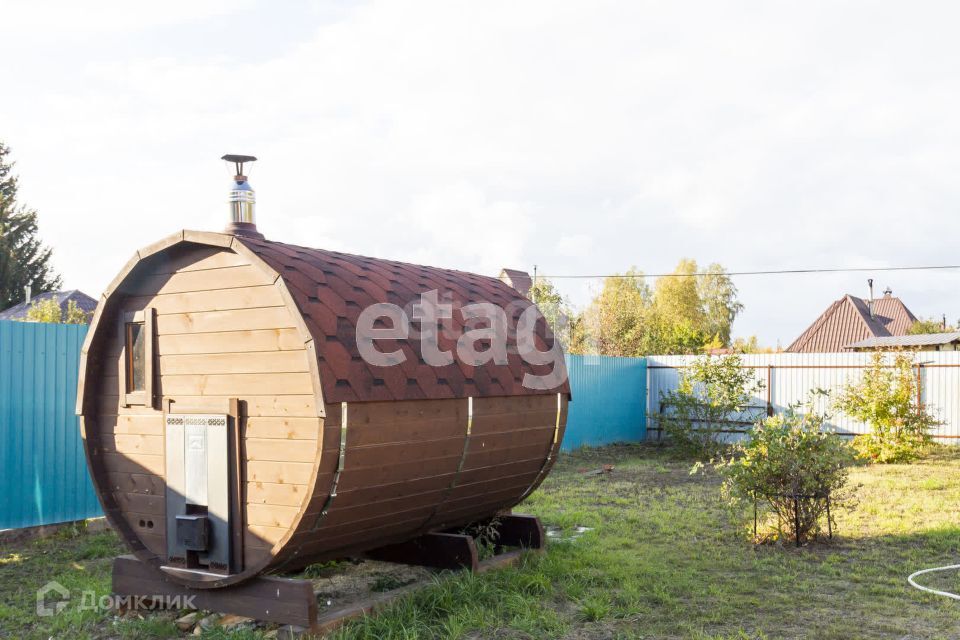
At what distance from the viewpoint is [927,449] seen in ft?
52.9

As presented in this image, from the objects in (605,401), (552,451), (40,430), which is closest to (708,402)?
(605,401)

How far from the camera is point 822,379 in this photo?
17922 millimetres

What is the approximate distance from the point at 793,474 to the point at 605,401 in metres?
10.6

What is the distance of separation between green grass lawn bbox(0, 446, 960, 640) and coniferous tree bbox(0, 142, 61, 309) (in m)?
33.6

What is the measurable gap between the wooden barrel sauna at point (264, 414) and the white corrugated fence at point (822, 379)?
1210 cm

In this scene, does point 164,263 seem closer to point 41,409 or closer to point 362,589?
point 362,589

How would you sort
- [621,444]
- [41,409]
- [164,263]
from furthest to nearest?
[621,444]
[41,409]
[164,263]

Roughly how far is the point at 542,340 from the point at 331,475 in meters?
3.19

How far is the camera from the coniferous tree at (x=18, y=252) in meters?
37.3

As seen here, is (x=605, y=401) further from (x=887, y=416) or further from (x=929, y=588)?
(x=929, y=588)

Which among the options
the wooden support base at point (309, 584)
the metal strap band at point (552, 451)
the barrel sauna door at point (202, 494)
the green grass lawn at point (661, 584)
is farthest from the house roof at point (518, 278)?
the barrel sauna door at point (202, 494)

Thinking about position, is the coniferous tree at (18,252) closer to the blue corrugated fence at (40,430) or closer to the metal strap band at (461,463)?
the blue corrugated fence at (40,430)

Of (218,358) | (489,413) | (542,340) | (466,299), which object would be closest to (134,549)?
(218,358)

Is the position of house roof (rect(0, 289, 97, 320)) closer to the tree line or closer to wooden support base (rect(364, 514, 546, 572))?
the tree line
